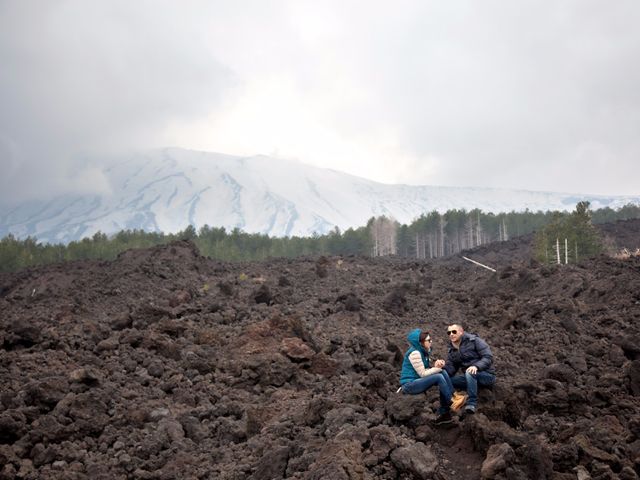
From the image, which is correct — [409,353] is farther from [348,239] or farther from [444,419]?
[348,239]

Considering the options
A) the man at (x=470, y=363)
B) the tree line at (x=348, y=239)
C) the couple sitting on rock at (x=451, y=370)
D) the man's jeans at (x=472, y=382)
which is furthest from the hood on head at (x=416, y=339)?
the tree line at (x=348, y=239)

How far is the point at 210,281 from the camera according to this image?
26.2 meters

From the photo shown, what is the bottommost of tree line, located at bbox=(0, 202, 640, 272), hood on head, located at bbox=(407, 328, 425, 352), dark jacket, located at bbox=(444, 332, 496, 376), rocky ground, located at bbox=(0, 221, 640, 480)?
rocky ground, located at bbox=(0, 221, 640, 480)

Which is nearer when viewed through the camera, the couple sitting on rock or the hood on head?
the couple sitting on rock

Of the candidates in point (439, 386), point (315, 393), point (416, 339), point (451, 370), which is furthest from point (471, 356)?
point (315, 393)

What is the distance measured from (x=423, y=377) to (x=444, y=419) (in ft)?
1.97

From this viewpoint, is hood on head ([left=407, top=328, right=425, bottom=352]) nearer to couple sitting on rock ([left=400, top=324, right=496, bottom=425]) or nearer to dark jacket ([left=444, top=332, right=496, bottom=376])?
couple sitting on rock ([left=400, top=324, right=496, bottom=425])

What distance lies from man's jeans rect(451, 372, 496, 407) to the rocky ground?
0.78 ft

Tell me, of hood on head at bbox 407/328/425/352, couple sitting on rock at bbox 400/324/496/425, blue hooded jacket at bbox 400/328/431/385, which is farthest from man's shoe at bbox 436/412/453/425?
hood on head at bbox 407/328/425/352

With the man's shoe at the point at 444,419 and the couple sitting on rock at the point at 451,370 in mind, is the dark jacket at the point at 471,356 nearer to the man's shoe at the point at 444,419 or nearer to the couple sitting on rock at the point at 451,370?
the couple sitting on rock at the point at 451,370

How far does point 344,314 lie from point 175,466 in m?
10.7

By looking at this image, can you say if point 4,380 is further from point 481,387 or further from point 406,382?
point 481,387

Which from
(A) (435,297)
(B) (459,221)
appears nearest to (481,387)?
(A) (435,297)

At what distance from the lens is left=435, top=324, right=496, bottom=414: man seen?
6949mm
